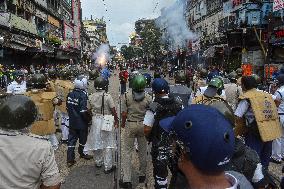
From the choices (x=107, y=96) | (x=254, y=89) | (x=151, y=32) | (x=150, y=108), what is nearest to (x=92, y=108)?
(x=107, y=96)

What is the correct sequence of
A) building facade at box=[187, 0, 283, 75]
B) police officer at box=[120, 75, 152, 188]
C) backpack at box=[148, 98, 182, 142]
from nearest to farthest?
backpack at box=[148, 98, 182, 142], police officer at box=[120, 75, 152, 188], building facade at box=[187, 0, 283, 75]

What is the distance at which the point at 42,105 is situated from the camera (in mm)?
7969

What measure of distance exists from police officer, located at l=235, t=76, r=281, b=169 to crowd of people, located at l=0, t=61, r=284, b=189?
0.01 metres

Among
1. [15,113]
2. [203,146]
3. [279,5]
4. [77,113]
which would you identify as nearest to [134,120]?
[77,113]

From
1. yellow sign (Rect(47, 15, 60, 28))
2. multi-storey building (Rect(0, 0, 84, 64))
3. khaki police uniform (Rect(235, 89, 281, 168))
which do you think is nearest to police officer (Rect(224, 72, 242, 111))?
khaki police uniform (Rect(235, 89, 281, 168))

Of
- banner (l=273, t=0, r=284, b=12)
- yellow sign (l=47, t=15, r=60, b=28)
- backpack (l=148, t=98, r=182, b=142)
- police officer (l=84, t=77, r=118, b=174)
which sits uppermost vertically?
yellow sign (l=47, t=15, r=60, b=28)

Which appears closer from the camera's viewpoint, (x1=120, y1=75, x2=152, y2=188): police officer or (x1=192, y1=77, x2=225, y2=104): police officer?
(x1=192, y1=77, x2=225, y2=104): police officer

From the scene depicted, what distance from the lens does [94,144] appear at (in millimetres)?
8453

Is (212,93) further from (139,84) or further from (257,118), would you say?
(139,84)

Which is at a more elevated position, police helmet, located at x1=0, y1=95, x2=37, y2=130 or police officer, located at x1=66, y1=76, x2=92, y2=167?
police helmet, located at x1=0, y1=95, x2=37, y2=130

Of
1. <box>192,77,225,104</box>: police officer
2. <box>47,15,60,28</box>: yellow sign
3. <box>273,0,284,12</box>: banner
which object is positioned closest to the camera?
<box>192,77,225,104</box>: police officer

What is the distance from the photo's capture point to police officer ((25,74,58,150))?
7926 millimetres

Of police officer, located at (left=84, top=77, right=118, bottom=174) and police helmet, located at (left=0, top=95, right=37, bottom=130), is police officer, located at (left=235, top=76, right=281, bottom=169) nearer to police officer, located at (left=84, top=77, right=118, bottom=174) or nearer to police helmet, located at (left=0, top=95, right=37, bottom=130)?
police officer, located at (left=84, top=77, right=118, bottom=174)

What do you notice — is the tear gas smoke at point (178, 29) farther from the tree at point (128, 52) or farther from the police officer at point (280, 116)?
the tree at point (128, 52)
